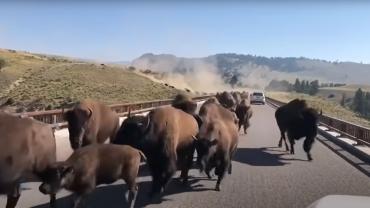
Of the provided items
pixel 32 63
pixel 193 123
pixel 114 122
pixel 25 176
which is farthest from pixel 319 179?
pixel 32 63

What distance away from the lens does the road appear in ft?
33.4

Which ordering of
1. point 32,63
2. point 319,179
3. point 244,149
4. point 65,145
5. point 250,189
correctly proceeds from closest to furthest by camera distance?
point 250,189
point 319,179
point 65,145
point 244,149
point 32,63

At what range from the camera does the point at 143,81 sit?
337 feet

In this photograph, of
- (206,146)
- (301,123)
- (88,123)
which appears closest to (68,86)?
(301,123)

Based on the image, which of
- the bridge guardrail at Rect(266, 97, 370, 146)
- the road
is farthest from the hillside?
the road

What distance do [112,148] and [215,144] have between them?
2658 millimetres

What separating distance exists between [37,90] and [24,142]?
79.5 metres

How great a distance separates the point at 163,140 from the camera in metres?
10.6

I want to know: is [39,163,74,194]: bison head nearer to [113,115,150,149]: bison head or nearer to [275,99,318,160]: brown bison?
[113,115,150,149]: bison head

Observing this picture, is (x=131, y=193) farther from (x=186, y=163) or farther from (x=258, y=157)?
(x=258, y=157)

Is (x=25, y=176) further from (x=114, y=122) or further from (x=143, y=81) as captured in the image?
(x=143, y=81)

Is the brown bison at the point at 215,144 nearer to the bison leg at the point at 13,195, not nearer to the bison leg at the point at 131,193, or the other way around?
the bison leg at the point at 131,193

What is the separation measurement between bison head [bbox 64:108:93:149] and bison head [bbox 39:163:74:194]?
356cm

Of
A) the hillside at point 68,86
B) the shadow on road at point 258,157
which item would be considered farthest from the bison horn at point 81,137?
the hillside at point 68,86
